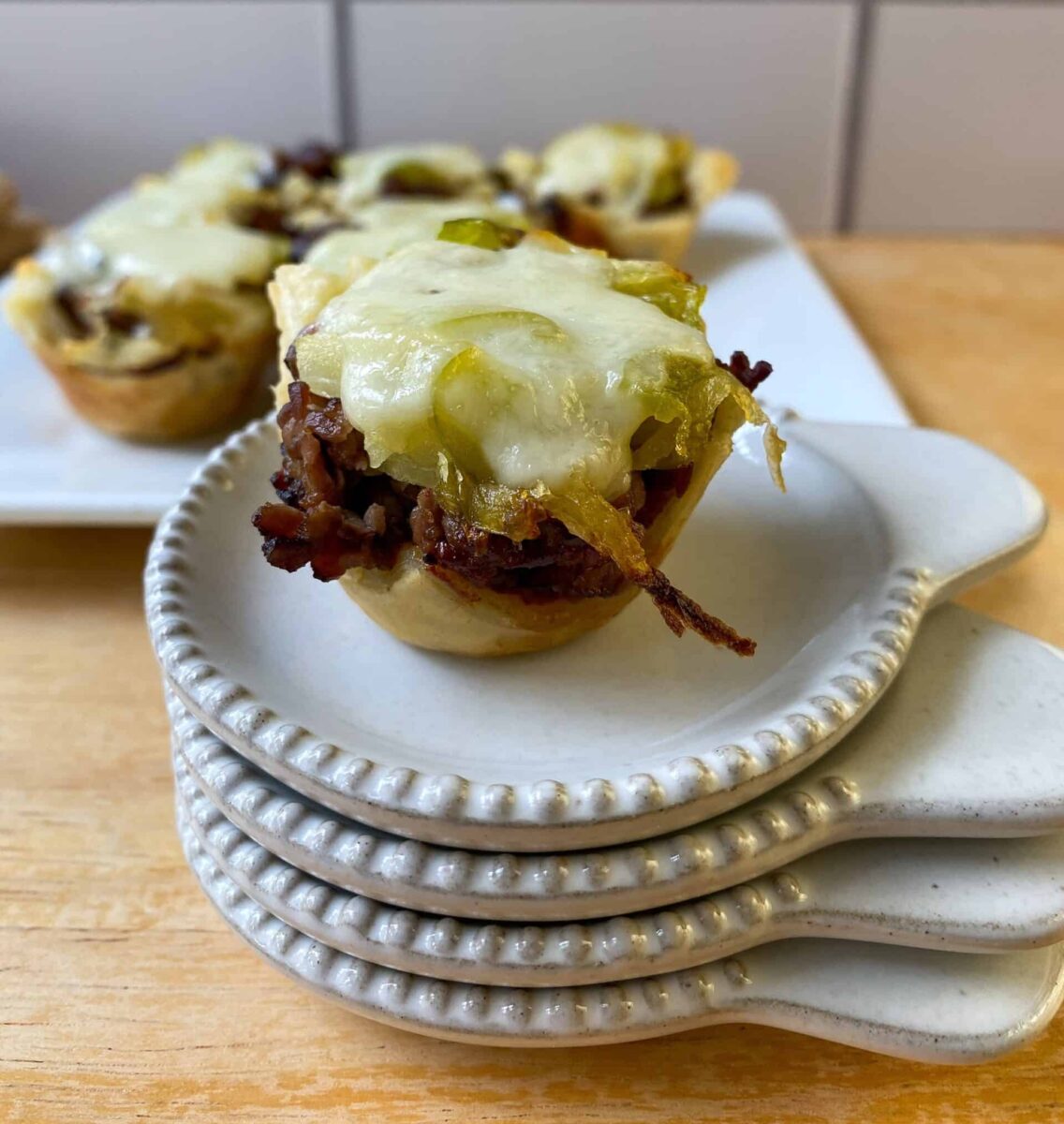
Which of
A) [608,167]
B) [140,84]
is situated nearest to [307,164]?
[608,167]

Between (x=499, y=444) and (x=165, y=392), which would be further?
(x=165, y=392)

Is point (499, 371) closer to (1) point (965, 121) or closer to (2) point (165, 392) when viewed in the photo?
(2) point (165, 392)

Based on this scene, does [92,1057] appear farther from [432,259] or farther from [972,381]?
[972,381]

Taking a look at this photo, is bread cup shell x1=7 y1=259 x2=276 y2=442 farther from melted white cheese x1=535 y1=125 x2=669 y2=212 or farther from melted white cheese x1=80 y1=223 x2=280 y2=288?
melted white cheese x1=535 y1=125 x2=669 y2=212

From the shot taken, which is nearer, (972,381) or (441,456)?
(441,456)

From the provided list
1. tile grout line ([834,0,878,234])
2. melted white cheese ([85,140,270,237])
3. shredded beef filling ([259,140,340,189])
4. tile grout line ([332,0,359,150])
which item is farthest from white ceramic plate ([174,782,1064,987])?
tile grout line ([834,0,878,234])

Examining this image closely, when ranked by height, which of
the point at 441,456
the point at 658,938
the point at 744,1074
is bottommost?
the point at 744,1074

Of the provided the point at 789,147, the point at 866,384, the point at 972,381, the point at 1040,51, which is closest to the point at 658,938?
the point at 866,384

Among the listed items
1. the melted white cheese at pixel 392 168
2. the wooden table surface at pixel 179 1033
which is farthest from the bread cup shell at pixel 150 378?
the melted white cheese at pixel 392 168
